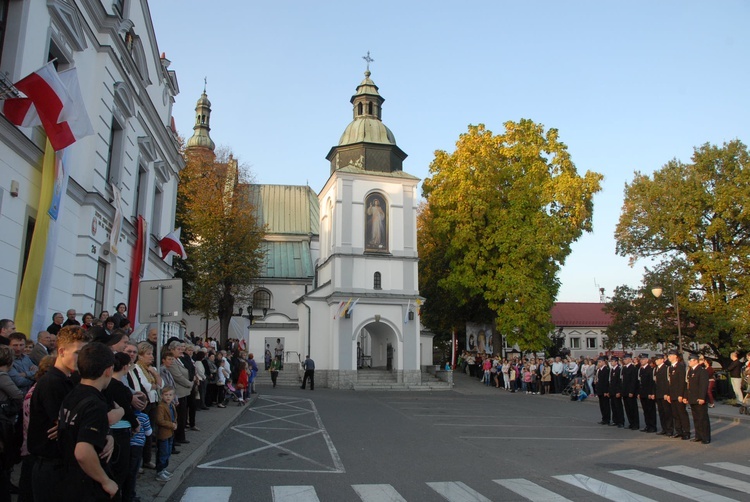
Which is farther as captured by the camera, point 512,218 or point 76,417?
point 512,218

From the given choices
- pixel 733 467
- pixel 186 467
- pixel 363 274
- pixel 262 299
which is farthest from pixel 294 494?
pixel 262 299

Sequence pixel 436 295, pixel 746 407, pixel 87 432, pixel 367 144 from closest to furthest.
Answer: pixel 87 432, pixel 746 407, pixel 367 144, pixel 436 295

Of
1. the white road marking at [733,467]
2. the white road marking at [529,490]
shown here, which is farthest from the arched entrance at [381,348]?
the white road marking at [529,490]

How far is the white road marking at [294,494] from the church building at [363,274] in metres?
24.8

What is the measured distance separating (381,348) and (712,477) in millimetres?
30653

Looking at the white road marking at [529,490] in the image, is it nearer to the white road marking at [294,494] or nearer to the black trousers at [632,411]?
the white road marking at [294,494]

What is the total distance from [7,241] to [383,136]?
2881cm

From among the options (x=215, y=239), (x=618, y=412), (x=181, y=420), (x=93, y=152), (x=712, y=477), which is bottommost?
(x=712, y=477)

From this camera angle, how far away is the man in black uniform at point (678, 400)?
1316cm

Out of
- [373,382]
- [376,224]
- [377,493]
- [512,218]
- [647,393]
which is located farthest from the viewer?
[376,224]

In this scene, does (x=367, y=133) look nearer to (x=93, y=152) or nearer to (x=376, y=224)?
(x=376, y=224)

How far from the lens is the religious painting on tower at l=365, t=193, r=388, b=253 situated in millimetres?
35219

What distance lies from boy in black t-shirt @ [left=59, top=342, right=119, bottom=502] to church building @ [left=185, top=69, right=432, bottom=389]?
1132 inches

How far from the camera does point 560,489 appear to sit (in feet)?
25.4
